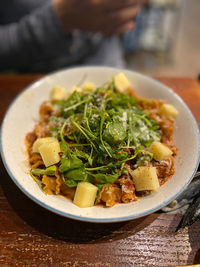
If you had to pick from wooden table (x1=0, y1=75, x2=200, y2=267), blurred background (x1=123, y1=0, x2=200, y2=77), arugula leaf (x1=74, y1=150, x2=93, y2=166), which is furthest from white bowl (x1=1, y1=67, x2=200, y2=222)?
blurred background (x1=123, y1=0, x2=200, y2=77)

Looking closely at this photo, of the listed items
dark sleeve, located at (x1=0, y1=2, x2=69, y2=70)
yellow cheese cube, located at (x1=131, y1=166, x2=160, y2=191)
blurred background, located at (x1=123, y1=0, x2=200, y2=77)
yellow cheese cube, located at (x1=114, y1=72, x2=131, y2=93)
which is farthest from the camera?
blurred background, located at (x1=123, y1=0, x2=200, y2=77)

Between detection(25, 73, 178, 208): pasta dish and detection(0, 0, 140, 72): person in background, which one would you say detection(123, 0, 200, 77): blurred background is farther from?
detection(25, 73, 178, 208): pasta dish

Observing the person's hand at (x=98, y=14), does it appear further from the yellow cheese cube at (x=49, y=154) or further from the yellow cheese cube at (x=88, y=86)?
the yellow cheese cube at (x=49, y=154)

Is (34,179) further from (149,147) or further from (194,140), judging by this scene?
(194,140)

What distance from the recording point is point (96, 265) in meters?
1.22

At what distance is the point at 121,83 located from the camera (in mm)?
1906

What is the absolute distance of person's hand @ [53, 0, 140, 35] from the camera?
7.20 ft

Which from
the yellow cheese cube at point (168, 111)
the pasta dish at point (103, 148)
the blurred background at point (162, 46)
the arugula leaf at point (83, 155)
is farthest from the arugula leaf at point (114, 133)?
the blurred background at point (162, 46)

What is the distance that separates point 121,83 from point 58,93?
0.46 m

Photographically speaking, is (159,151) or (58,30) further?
(58,30)

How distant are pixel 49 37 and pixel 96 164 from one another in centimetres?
141

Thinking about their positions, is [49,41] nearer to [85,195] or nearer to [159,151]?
[159,151]

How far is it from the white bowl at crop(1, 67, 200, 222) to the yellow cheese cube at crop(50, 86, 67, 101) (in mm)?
52

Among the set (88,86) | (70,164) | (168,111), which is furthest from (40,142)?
(168,111)
